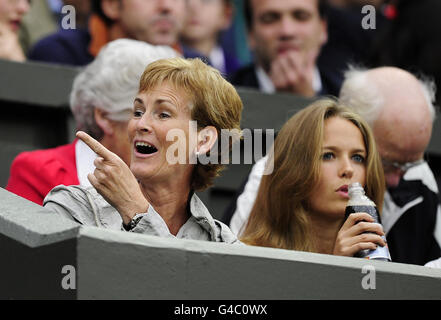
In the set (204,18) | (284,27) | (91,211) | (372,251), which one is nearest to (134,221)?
(91,211)

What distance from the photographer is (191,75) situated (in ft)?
Answer: 12.9

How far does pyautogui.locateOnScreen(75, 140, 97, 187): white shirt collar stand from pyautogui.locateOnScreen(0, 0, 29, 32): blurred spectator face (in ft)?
4.73

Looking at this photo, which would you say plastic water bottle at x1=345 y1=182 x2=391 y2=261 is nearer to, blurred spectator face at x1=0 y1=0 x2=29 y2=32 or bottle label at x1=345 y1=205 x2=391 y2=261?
bottle label at x1=345 y1=205 x2=391 y2=261

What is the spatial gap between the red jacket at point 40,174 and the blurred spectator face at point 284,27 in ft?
6.55

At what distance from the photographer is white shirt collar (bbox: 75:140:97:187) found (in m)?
4.75

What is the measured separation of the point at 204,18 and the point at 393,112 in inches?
95.4

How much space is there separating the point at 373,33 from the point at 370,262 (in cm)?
370

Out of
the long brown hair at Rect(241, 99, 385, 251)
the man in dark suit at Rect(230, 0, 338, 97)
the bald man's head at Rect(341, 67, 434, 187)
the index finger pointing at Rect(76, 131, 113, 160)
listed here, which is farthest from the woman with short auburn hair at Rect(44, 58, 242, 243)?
the man in dark suit at Rect(230, 0, 338, 97)

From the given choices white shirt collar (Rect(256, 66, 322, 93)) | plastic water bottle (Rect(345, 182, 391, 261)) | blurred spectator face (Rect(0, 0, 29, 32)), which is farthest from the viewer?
white shirt collar (Rect(256, 66, 322, 93))

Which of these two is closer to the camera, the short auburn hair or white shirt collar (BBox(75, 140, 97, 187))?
the short auburn hair

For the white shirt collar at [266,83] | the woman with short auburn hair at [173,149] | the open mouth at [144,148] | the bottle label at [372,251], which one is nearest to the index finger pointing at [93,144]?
the woman with short auburn hair at [173,149]

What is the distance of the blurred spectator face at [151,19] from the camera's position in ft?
20.2

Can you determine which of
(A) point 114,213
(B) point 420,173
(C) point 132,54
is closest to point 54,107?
(C) point 132,54
